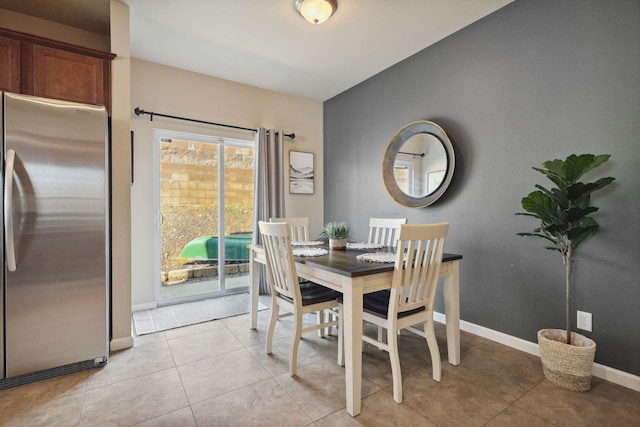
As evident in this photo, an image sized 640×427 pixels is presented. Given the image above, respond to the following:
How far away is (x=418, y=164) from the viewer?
306 cm

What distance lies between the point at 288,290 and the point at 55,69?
7.71 ft

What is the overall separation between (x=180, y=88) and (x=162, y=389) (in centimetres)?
304

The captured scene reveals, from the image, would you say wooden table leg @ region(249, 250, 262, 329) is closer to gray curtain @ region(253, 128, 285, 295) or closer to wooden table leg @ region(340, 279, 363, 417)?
gray curtain @ region(253, 128, 285, 295)

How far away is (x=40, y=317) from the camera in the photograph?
1913 millimetres

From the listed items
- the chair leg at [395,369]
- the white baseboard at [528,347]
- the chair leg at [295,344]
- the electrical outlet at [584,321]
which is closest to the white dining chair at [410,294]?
the chair leg at [395,369]

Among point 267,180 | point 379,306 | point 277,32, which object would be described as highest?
point 277,32

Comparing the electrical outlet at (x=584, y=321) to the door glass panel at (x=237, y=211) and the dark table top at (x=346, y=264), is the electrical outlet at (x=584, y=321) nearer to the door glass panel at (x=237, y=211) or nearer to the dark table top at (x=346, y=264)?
the dark table top at (x=346, y=264)

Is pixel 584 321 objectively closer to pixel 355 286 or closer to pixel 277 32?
pixel 355 286

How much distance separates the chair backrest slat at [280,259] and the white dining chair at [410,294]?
507 mm

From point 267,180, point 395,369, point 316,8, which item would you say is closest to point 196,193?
point 267,180

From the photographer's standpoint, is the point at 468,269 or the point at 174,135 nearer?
the point at 468,269

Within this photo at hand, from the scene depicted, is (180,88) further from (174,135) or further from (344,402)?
A: (344,402)

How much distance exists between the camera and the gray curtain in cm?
379

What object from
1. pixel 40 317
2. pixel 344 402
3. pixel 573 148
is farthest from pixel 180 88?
pixel 573 148
